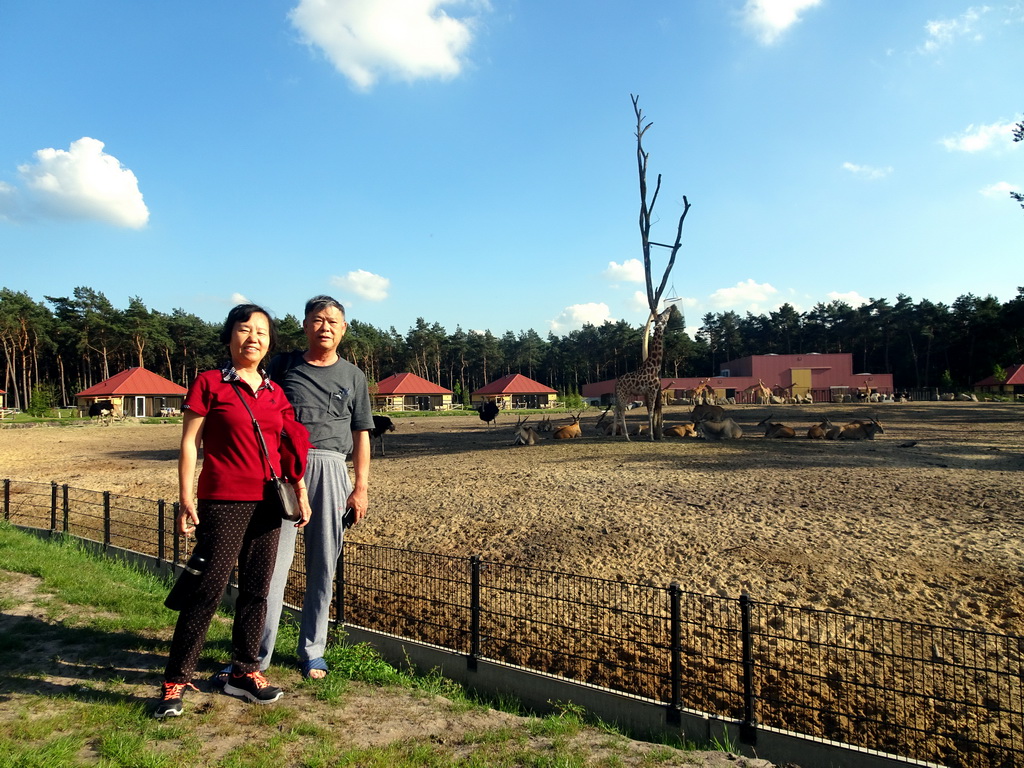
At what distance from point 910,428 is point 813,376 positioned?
4357 centimetres

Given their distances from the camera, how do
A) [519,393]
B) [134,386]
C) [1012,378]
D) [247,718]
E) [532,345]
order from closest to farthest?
[247,718] < [134,386] < [1012,378] < [519,393] < [532,345]

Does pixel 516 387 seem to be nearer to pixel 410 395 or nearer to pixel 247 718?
pixel 410 395

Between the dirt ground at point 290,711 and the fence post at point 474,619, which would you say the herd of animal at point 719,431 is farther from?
the fence post at point 474,619

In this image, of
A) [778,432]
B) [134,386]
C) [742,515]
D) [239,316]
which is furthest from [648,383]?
[134,386]

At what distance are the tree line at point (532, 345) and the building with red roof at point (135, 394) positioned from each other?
3.87 metres

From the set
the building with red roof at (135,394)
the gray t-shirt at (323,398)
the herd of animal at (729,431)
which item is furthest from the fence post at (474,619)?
the building with red roof at (135,394)

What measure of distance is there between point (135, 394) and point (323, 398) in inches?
2307

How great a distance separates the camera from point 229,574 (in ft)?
11.1

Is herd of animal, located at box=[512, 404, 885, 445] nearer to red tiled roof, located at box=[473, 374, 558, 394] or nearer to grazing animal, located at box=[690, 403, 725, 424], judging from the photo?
grazing animal, located at box=[690, 403, 725, 424]

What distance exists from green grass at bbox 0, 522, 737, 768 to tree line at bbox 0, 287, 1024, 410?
52.9 meters

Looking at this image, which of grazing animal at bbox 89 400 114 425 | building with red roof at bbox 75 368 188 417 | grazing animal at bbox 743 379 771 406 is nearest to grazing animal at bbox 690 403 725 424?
grazing animal at bbox 743 379 771 406

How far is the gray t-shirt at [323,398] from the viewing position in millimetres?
3752

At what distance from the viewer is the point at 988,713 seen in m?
3.76

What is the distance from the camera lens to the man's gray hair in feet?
12.6
